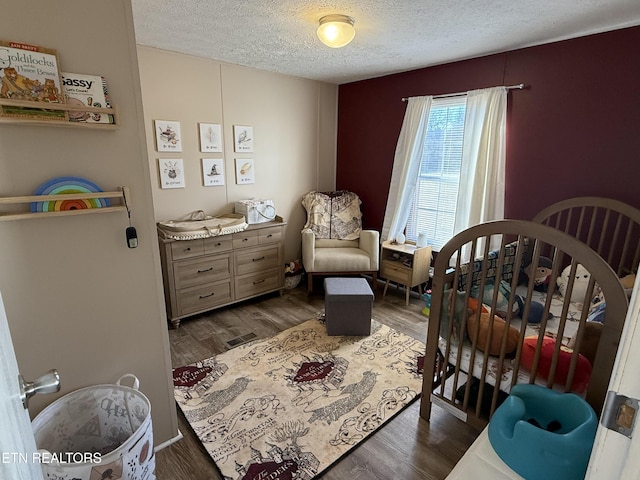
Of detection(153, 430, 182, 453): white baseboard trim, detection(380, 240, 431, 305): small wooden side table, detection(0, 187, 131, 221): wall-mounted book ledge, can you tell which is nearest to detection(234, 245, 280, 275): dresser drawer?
detection(380, 240, 431, 305): small wooden side table

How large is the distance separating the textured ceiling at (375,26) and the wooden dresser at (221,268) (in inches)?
62.6

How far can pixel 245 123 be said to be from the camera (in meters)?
3.54

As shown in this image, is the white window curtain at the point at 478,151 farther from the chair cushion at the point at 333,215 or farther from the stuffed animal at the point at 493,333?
the stuffed animal at the point at 493,333

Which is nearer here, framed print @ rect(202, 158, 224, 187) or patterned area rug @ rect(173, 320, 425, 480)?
patterned area rug @ rect(173, 320, 425, 480)

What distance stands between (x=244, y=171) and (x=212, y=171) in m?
0.36

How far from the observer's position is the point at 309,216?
13.0 ft

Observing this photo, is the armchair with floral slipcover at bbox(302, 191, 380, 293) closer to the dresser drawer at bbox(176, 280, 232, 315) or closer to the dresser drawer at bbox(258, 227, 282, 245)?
the dresser drawer at bbox(258, 227, 282, 245)

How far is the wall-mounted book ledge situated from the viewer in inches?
46.3

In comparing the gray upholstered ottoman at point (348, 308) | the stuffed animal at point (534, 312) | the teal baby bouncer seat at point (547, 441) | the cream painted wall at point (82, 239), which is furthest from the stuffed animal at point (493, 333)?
the cream painted wall at point (82, 239)

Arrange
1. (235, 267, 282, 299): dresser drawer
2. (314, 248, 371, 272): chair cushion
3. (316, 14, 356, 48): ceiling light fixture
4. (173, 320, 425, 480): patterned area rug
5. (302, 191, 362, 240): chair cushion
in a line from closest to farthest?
1. (173, 320, 425, 480): patterned area rug
2. (316, 14, 356, 48): ceiling light fixture
3. (235, 267, 282, 299): dresser drawer
4. (314, 248, 371, 272): chair cushion
5. (302, 191, 362, 240): chair cushion

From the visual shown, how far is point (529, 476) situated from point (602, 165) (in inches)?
91.6

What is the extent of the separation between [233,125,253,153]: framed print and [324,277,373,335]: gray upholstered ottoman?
1705 millimetres

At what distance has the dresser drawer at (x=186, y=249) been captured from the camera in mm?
2889

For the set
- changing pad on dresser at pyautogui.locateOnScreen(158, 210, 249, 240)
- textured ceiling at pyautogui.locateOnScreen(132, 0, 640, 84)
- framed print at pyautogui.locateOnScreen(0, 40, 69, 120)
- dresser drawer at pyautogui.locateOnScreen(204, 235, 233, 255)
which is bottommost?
dresser drawer at pyautogui.locateOnScreen(204, 235, 233, 255)
